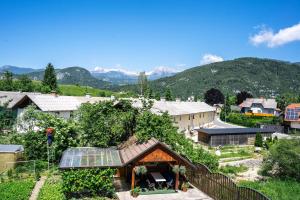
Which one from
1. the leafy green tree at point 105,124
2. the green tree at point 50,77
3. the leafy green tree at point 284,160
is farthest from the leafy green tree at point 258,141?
the green tree at point 50,77

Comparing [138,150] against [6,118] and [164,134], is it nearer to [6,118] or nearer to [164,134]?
[164,134]

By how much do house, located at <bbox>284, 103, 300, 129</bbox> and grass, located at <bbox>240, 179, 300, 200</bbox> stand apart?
4314 centimetres

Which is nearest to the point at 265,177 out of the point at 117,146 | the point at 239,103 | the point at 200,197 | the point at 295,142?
the point at 295,142

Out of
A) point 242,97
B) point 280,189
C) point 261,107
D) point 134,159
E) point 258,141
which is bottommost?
point 280,189

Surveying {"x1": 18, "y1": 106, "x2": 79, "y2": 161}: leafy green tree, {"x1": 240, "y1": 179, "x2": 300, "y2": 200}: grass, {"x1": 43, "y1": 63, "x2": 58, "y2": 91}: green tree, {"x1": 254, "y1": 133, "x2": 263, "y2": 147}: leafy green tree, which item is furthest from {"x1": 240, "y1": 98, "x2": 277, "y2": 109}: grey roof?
{"x1": 18, "y1": 106, "x2": 79, "y2": 161}: leafy green tree

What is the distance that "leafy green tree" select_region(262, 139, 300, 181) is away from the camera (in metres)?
25.5

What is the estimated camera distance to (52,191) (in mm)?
19031

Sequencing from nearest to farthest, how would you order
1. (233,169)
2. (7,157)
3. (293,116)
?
(7,157)
(233,169)
(293,116)

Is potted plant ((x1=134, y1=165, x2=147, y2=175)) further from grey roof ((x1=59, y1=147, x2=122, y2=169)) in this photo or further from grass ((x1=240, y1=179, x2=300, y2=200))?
grass ((x1=240, y1=179, x2=300, y2=200))

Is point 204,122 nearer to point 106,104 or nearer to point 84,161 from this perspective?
point 106,104

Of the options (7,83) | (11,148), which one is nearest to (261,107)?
(7,83)

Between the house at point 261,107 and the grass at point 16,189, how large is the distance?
8957 centimetres

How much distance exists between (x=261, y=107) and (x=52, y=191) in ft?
312

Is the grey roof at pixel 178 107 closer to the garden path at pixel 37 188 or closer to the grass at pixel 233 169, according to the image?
the grass at pixel 233 169
